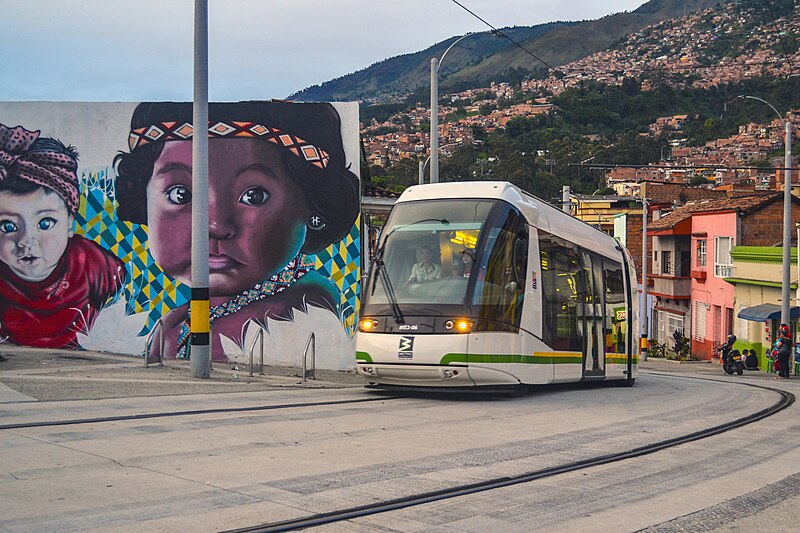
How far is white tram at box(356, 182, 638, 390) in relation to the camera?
13945mm

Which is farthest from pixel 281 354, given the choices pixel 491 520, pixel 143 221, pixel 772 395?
pixel 491 520

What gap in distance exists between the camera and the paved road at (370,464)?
23.8ft

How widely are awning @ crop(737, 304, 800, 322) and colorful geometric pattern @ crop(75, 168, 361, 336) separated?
20.8 metres

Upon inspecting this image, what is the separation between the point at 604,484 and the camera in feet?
28.7

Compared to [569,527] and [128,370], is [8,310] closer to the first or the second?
[128,370]

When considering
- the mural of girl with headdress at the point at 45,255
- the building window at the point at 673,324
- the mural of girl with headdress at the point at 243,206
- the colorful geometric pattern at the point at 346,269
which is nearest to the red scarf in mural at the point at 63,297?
the mural of girl with headdress at the point at 45,255

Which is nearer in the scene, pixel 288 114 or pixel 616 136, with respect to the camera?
pixel 288 114

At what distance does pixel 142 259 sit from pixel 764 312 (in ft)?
88.1

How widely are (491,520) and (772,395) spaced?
14.2 m

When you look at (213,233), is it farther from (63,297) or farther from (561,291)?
(561,291)

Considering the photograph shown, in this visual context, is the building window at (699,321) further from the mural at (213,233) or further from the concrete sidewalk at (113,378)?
the concrete sidewalk at (113,378)

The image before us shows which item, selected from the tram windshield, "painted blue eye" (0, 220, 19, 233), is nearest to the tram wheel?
the tram windshield

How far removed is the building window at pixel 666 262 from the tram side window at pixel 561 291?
40455mm

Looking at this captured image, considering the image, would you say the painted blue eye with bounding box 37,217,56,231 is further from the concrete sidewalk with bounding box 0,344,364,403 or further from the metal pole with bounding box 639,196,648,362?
the metal pole with bounding box 639,196,648,362
